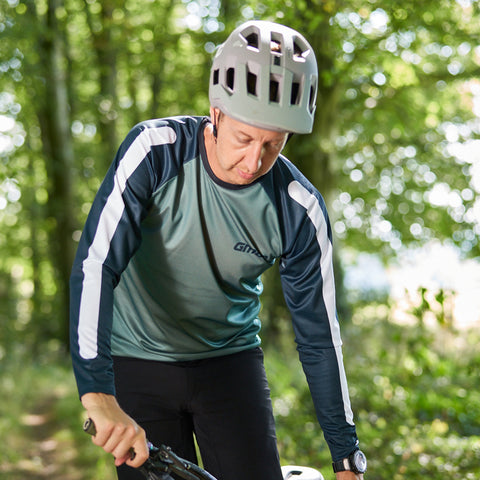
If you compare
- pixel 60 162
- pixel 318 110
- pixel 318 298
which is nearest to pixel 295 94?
pixel 318 298

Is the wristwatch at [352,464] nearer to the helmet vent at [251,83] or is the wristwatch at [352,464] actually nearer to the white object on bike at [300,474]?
the white object on bike at [300,474]

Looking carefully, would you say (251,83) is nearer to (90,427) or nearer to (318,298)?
(318,298)

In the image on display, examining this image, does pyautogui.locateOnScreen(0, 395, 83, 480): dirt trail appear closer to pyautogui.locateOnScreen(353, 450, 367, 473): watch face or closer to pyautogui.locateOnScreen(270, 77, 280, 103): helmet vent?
pyautogui.locateOnScreen(353, 450, 367, 473): watch face

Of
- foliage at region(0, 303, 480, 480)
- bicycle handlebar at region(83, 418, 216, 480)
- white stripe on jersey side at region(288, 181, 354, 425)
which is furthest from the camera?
foliage at region(0, 303, 480, 480)

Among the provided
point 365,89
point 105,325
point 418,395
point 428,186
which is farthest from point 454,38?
point 105,325

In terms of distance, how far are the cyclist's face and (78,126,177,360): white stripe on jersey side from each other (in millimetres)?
251

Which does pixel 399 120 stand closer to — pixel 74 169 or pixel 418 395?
pixel 418 395

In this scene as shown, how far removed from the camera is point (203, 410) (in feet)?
8.49

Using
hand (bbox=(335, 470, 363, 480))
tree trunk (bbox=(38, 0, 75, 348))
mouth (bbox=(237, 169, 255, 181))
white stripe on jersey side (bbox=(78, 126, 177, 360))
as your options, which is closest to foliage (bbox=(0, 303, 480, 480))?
tree trunk (bbox=(38, 0, 75, 348))

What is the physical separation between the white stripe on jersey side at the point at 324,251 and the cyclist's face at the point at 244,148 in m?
0.20

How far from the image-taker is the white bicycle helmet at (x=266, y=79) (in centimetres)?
223

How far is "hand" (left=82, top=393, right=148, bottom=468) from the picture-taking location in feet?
6.21

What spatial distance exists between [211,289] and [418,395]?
4.87 metres

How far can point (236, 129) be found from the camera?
227 centimetres
